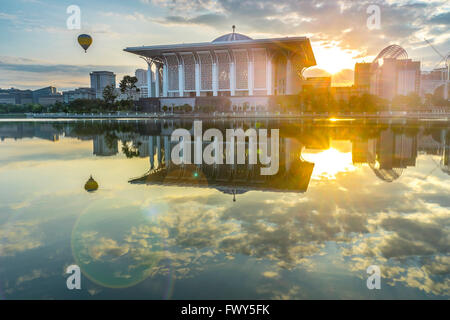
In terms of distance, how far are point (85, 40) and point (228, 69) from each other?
56.4 m

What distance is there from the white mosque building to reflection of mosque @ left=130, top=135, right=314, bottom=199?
82412 mm

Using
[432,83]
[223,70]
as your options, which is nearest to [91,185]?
[223,70]

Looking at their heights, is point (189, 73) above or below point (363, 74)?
below

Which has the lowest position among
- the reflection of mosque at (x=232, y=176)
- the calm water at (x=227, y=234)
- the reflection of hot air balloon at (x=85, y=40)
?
the calm water at (x=227, y=234)

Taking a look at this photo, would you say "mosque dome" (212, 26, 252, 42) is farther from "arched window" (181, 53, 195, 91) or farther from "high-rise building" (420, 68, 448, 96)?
"high-rise building" (420, 68, 448, 96)

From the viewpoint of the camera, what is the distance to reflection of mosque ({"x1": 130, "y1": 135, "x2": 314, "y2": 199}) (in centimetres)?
1040

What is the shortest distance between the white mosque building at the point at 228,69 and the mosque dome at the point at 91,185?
3375 inches

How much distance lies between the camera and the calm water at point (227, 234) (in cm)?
452

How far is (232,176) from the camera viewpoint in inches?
475

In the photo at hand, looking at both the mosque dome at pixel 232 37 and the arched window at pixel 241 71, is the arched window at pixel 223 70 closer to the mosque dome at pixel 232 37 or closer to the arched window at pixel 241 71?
the arched window at pixel 241 71

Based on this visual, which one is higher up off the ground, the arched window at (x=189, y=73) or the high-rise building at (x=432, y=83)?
the high-rise building at (x=432, y=83)

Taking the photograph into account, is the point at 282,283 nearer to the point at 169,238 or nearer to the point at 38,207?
the point at 169,238

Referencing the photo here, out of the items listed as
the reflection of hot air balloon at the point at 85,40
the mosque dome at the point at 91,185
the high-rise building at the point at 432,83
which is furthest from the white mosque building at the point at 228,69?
the high-rise building at the point at 432,83

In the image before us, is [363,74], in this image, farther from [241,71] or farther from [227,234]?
[227,234]
